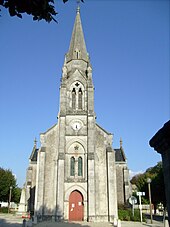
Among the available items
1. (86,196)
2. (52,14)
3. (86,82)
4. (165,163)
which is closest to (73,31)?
(86,82)

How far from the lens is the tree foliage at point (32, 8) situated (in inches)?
202

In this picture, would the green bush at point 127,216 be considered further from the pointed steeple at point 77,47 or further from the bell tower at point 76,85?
the pointed steeple at point 77,47

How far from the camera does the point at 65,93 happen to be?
3031 cm

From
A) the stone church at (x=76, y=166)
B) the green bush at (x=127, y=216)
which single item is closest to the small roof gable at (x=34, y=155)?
the stone church at (x=76, y=166)

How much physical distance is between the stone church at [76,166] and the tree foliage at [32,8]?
22085 millimetres

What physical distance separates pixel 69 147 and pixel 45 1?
76.9 feet

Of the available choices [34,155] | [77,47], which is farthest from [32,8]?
[34,155]

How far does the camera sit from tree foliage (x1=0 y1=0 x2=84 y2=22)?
16.9 feet

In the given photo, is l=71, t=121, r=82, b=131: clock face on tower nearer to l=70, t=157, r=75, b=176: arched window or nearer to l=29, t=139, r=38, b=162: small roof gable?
l=70, t=157, r=75, b=176: arched window

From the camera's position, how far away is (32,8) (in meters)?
5.29

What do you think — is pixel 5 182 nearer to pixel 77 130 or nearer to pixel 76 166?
pixel 76 166

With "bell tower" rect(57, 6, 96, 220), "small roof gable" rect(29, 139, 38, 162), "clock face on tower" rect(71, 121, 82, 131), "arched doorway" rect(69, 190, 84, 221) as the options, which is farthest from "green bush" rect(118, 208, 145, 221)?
"small roof gable" rect(29, 139, 38, 162)

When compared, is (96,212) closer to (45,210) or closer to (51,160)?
(45,210)

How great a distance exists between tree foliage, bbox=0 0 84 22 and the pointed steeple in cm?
2941
